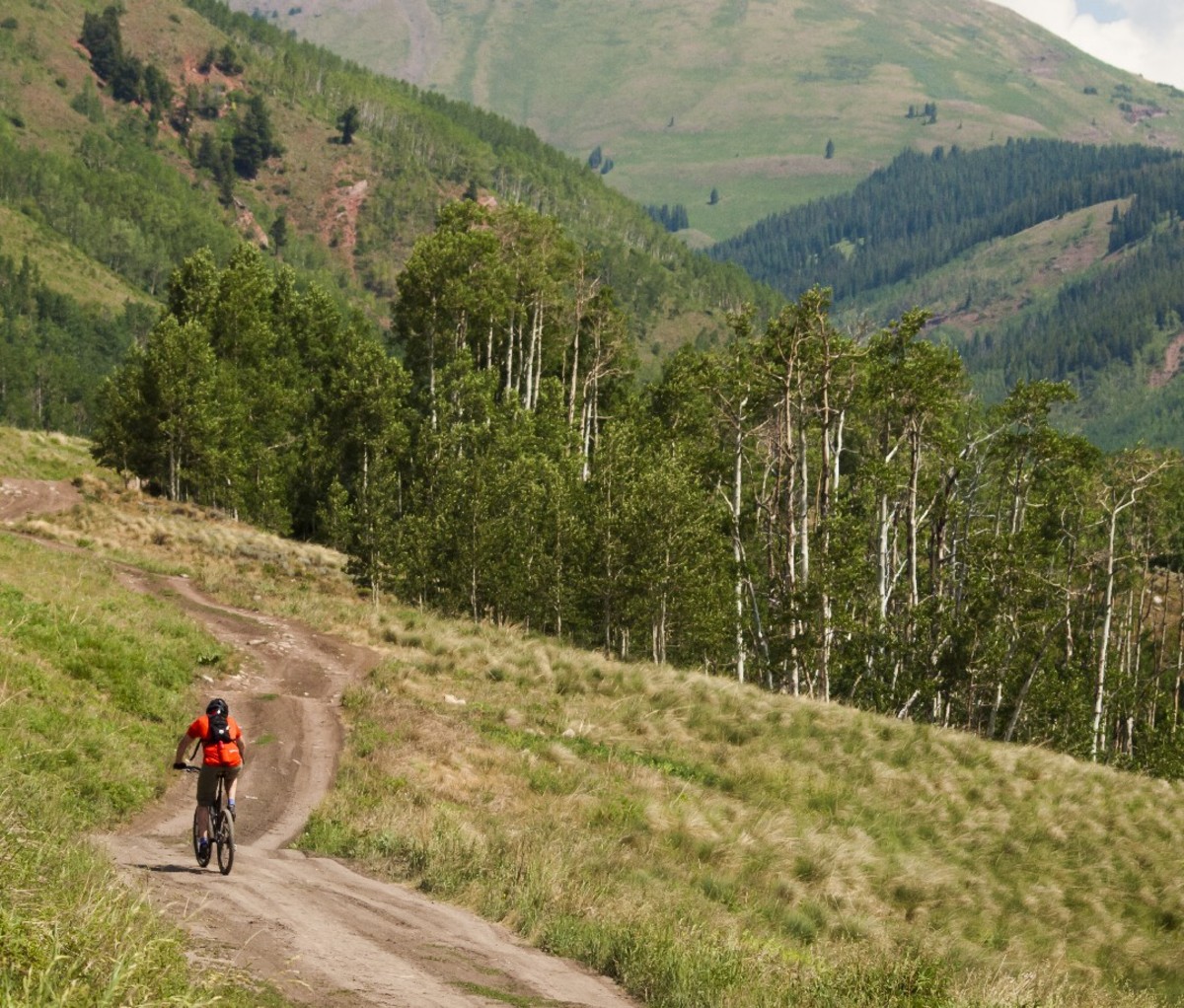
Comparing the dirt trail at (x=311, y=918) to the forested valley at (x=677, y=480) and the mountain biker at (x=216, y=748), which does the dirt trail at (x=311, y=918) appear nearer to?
the mountain biker at (x=216, y=748)

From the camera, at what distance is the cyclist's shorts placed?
17.0m

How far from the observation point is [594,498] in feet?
194

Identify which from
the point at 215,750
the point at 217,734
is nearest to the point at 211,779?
the point at 215,750

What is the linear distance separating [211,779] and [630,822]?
1017 centimetres

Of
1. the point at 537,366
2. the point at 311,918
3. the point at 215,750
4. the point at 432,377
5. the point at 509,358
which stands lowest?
the point at 311,918

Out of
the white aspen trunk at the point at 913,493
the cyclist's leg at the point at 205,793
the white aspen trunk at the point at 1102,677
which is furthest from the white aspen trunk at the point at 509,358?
the cyclist's leg at the point at 205,793

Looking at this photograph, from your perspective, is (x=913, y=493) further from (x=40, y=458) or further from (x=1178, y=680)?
(x=40, y=458)

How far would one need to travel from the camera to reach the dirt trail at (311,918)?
12.0m

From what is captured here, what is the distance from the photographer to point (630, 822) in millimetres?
24719

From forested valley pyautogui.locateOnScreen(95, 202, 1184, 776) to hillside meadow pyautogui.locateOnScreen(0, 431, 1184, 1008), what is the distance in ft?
34.7

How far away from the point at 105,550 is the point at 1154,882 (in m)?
39.0

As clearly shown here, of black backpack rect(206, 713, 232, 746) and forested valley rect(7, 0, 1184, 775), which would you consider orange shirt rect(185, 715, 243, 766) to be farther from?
forested valley rect(7, 0, 1184, 775)

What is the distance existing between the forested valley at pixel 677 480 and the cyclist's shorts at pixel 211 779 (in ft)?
93.9

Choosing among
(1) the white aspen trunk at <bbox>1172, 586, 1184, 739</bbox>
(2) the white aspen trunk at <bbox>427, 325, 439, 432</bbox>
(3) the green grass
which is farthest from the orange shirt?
(3) the green grass
